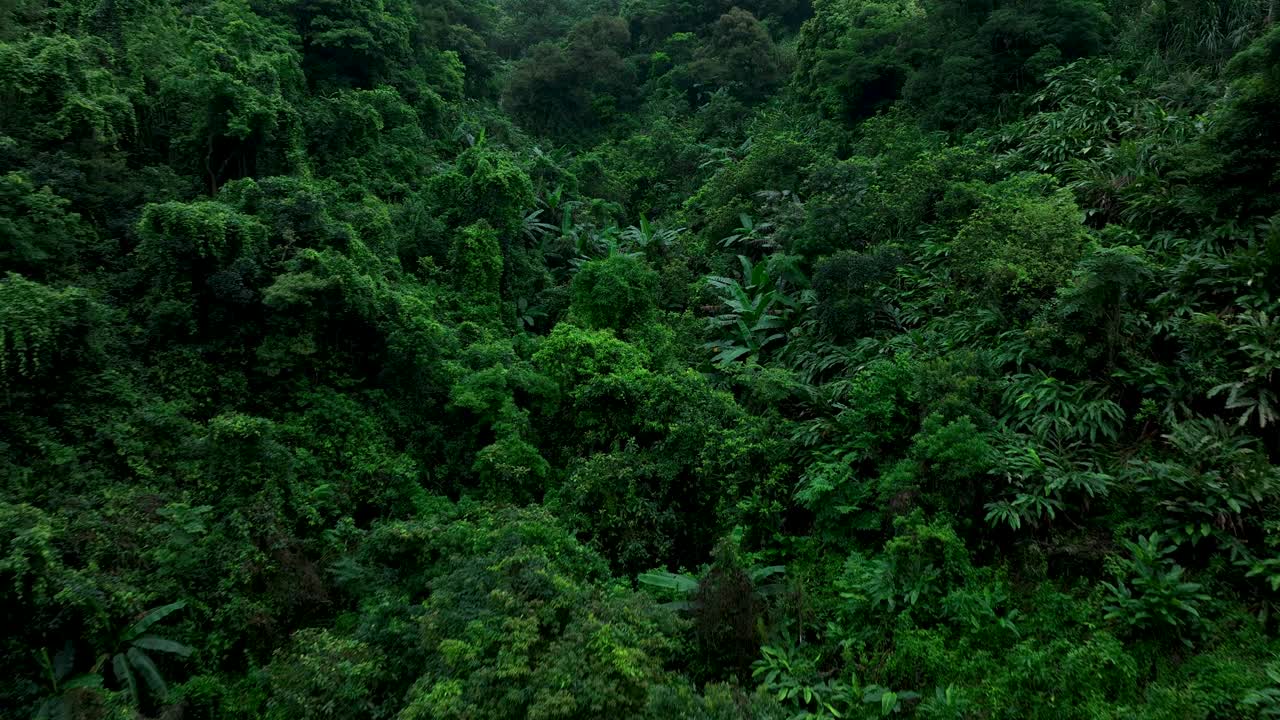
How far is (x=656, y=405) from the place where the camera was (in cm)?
938

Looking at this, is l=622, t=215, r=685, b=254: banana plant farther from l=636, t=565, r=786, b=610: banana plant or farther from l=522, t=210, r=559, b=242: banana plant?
l=636, t=565, r=786, b=610: banana plant

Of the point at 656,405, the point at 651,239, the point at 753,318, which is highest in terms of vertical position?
the point at 651,239

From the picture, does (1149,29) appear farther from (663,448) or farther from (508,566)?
(508,566)

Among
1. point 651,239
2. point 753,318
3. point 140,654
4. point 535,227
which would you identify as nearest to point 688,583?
point 140,654

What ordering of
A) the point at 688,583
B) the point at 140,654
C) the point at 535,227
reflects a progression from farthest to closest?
the point at 535,227
the point at 688,583
the point at 140,654

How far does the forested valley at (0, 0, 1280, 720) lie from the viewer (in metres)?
5.45

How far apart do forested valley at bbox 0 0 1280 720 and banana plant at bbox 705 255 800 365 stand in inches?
4.5

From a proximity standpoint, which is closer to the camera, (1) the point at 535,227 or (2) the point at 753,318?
(2) the point at 753,318

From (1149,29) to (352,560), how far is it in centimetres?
1595

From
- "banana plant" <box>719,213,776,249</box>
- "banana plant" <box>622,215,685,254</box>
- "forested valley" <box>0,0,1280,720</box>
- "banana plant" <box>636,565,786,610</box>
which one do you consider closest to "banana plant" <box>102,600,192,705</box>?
"forested valley" <box>0,0,1280,720</box>

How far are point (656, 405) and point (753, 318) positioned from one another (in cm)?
315

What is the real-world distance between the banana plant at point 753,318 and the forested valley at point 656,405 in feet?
0.38

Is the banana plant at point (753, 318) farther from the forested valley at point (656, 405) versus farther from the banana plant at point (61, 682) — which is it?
the banana plant at point (61, 682)

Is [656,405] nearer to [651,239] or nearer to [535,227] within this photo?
[651,239]
